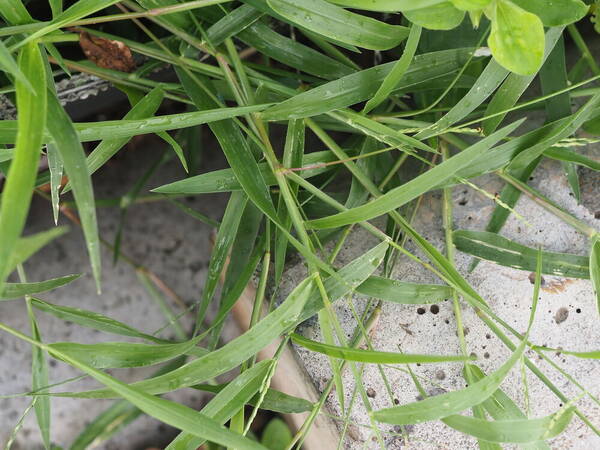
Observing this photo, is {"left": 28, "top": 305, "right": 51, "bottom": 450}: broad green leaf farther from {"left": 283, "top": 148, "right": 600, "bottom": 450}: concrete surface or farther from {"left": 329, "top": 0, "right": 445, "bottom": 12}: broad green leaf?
{"left": 329, "top": 0, "right": 445, "bottom": 12}: broad green leaf

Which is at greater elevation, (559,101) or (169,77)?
(559,101)

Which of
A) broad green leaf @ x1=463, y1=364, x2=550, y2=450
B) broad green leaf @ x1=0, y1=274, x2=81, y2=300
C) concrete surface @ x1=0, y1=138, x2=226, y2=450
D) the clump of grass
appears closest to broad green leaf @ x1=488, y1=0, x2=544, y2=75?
the clump of grass

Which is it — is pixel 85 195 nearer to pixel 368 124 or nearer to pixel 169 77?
pixel 368 124

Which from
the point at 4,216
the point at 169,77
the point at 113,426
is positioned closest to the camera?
the point at 4,216

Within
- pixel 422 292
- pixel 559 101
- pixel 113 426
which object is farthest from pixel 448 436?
pixel 113 426

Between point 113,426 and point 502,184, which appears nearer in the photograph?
point 502,184

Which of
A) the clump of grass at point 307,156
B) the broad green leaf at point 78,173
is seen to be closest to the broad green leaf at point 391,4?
the clump of grass at point 307,156
